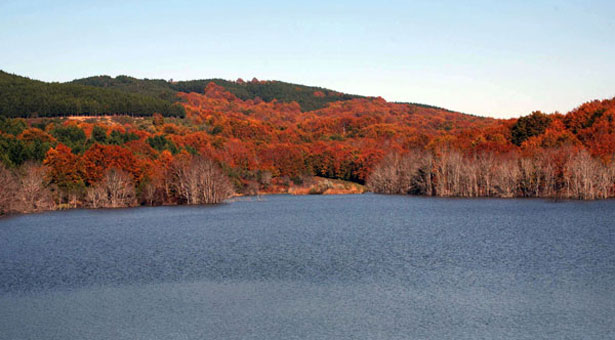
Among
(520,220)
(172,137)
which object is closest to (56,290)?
(520,220)

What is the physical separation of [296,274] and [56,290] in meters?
10.5

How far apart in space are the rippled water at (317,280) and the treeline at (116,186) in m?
21.9

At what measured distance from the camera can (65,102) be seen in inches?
5817

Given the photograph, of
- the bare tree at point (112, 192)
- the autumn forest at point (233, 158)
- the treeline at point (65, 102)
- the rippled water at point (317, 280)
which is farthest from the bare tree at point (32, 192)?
the treeline at point (65, 102)

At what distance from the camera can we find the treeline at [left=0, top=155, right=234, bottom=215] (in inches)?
2749

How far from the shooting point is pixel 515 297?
2139 cm

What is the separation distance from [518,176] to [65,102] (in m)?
116

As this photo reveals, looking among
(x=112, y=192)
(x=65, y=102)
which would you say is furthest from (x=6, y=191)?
(x=65, y=102)

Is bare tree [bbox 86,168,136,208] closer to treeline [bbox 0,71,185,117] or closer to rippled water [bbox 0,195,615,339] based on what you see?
rippled water [bbox 0,195,615,339]

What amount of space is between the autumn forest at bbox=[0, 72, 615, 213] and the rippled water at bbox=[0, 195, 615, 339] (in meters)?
24.2

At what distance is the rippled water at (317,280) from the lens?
60.3 feet

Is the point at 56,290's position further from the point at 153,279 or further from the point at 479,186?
the point at 479,186

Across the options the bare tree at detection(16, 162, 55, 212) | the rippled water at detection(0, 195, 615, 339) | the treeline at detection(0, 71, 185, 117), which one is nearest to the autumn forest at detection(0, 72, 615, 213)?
the bare tree at detection(16, 162, 55, 212)

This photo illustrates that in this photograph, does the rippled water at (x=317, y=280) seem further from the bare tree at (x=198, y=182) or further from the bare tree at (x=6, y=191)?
the bare tree at (x=198, y=182)
